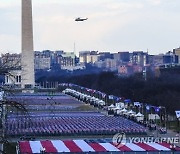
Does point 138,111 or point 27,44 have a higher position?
point 27,44

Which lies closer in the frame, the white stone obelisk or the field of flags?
the field of flags

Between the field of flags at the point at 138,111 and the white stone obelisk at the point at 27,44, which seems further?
the white stone obelisk at the point at 27,44

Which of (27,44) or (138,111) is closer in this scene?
(138,111)

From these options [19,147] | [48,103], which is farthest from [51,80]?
[19,147]

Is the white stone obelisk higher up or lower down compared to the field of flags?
higher up

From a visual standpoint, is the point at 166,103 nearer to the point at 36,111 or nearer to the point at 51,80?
the point at 36,111

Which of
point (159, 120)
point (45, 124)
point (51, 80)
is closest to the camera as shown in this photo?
point (45, 124)

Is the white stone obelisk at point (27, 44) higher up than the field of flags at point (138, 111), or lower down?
higher up

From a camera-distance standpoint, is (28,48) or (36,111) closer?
(36,111)
